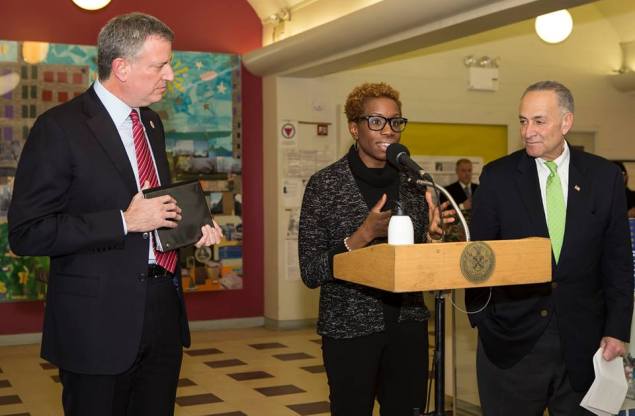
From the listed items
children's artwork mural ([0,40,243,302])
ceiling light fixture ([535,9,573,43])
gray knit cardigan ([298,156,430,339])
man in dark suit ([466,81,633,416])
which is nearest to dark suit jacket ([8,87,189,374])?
gray knit cardigan ([298,156,430,339])

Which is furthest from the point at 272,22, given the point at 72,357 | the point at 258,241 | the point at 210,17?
the point at 72,357

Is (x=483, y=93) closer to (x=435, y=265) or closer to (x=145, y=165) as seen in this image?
(x=145, y=165)

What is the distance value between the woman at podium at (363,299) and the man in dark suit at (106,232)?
46 cm

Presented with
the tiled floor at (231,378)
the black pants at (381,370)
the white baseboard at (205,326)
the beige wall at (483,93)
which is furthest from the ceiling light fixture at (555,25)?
the black pants at (381,370)

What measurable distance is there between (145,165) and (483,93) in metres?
7.74

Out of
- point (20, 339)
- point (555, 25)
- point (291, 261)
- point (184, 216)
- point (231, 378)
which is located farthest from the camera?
point (291, 261)

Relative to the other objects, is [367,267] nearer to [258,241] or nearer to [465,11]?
[465,11]

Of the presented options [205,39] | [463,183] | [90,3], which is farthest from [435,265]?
[463,183]

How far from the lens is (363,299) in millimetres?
2941

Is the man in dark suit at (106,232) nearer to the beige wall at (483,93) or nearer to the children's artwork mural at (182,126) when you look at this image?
the children's artwork mural at (182,126)

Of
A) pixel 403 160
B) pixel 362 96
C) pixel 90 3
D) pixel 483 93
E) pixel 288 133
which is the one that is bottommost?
pixel 403 160

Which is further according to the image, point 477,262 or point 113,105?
point 113,105

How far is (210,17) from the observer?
8953 mm

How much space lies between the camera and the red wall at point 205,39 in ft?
27.0
